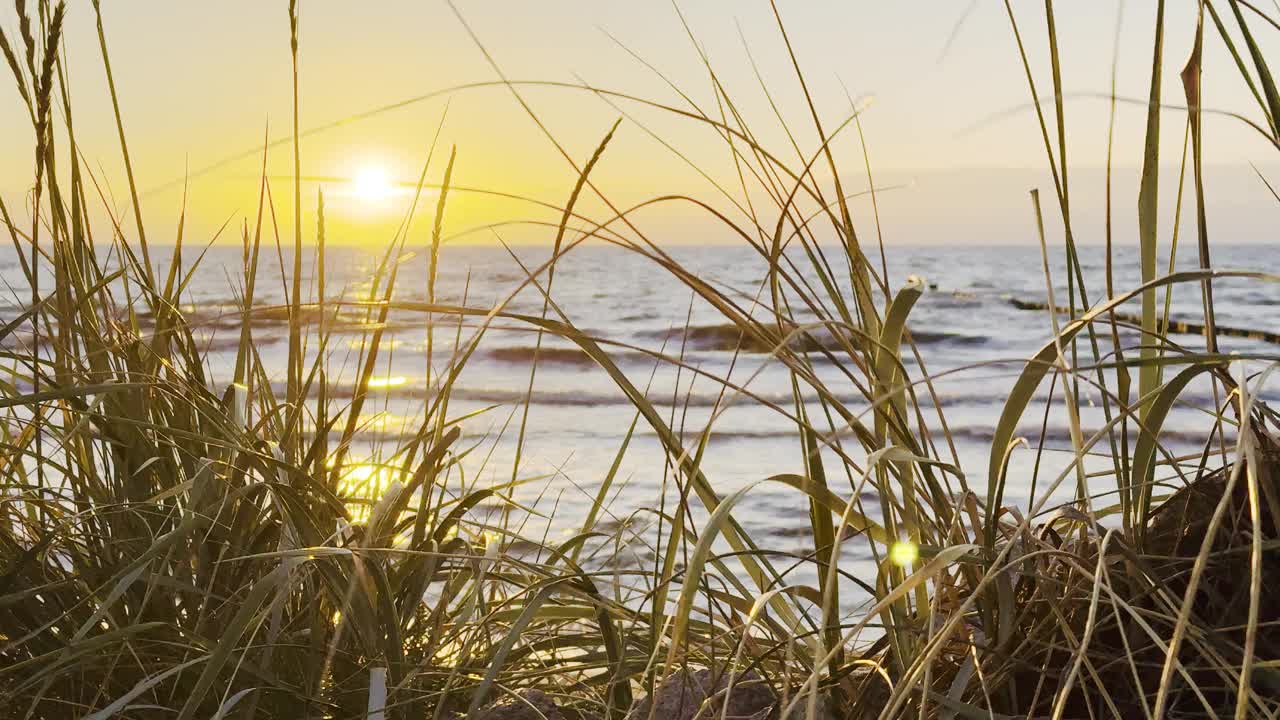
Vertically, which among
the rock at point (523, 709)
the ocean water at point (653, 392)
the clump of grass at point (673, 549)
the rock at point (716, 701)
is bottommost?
the ocean water at point (653, 392)

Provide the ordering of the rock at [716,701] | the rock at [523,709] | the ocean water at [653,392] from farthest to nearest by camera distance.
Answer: the ocean water at [653,392] < the rock at [523,709] < the rock at [716,701]

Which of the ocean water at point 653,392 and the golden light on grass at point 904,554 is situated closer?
the golden light on grass at point 904,554

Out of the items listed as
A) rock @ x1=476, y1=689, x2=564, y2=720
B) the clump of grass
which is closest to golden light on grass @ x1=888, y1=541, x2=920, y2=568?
the clump of grass

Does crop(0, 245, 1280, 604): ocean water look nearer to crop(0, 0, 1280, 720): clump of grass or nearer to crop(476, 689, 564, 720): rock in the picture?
crop(0, 0, 1280, 720): clump of grass

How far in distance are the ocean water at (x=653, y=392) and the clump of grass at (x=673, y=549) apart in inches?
2.3

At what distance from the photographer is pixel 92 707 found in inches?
40.3

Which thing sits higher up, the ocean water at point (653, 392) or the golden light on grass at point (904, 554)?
the golden light on grass at point (904, 554)

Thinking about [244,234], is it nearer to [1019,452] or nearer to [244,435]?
[244,435]

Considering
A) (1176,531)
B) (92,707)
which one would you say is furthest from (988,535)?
(92,707)

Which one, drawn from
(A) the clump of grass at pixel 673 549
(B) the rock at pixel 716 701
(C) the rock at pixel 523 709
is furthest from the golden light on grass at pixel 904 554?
(C) the rock at pixel 523 709

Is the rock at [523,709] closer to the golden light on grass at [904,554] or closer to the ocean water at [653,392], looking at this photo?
the ocean water at [653,392]

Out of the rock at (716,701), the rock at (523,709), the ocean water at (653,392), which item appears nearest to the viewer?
the rock at (716,701)

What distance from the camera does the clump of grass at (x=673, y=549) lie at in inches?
31.8

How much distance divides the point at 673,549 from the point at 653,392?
798cm
